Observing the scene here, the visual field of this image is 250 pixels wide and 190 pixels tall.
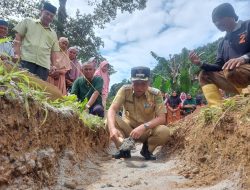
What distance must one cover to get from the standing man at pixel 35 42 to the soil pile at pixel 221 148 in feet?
7.64

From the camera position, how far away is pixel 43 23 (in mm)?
5086

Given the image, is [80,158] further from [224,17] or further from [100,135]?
[224,17]

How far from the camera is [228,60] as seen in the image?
4223 mm

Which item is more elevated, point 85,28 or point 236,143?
point 85,28

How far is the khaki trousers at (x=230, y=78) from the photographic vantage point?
3.83 metres

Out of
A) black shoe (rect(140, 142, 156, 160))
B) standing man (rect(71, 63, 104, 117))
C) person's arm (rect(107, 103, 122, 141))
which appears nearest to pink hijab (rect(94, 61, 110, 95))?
standing man (rect(71, 63, 104, 117))

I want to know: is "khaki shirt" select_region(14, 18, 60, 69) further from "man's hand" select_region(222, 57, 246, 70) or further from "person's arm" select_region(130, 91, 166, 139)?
"man's hand" select_region(222, 57, 246, 70)

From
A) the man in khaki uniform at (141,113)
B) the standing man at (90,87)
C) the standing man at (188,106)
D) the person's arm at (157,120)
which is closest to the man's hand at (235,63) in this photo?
the man in khaki uniform at (141,113)

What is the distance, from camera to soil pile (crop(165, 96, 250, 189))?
2.77 m

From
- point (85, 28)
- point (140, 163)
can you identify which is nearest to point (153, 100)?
point (140, 163)

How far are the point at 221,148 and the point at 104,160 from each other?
1819 millimetres

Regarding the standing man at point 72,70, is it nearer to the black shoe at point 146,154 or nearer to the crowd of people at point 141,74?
the crowd of people at point 141,74

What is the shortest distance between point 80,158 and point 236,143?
169 cm

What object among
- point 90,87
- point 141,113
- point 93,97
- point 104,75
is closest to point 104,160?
point 141,113
